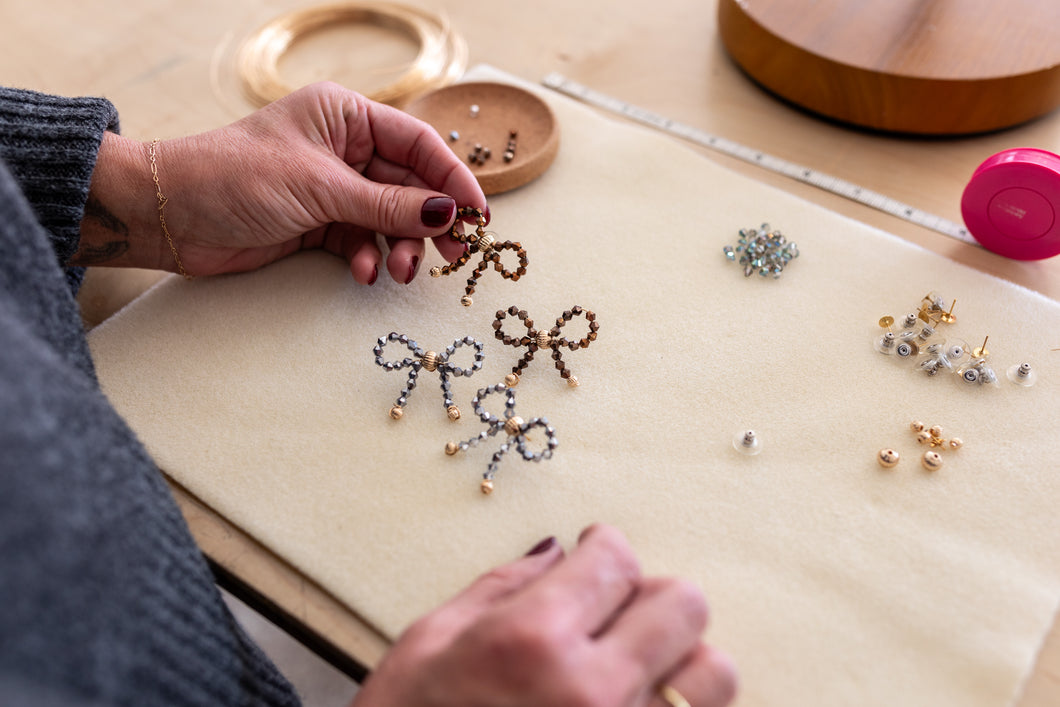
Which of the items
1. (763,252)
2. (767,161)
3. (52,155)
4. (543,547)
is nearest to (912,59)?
(767,161)

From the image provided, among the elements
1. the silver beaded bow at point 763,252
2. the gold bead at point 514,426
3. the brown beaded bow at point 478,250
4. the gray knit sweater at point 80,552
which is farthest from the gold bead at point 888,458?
the gray knit sweater at point 80,552

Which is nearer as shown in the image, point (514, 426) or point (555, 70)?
point (514, 426)

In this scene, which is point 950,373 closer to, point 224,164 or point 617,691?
point 617,691

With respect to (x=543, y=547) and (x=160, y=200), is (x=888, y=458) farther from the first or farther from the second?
(x=160, y=200)

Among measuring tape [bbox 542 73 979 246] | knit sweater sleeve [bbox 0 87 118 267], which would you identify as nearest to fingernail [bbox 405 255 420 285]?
knit sweater sleeve [bbox 0 87 118 267]

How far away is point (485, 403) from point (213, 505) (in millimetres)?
401

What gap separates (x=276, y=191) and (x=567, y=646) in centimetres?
84

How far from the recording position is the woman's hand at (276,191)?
1174 mm

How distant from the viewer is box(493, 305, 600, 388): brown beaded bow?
1.13 meters

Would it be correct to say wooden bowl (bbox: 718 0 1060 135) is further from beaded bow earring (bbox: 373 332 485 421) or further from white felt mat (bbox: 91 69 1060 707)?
beaded bow earring (bbox: 373 332 485 421)

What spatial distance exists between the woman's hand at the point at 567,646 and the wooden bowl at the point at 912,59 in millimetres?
1082

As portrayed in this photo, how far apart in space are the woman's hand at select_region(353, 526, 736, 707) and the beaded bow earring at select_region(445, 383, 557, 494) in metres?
0.19

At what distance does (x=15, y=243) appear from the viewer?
2.56ft

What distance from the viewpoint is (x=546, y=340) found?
113 cm
